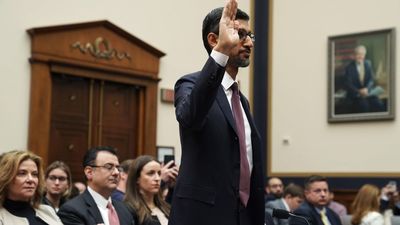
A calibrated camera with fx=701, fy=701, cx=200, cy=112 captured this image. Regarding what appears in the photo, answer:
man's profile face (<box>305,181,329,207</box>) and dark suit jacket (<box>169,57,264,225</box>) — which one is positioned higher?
dark suit jacket (<box>169,57,264,225</box>)

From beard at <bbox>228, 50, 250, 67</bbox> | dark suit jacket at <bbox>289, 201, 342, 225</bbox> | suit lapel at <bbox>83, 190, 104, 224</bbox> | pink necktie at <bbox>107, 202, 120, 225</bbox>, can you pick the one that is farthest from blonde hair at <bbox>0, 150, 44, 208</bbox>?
dark suit jacket at <bbox>289, 201, 342, 225</bbox>

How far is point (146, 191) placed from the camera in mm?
4793

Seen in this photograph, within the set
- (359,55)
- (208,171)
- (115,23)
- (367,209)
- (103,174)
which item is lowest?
(367,209)

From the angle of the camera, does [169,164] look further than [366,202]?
No

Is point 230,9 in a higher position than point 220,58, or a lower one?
higher

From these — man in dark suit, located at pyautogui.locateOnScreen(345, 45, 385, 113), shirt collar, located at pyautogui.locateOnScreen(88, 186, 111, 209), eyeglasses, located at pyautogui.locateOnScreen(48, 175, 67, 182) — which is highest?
man in dark suit, located at pyautogui.locateOnScreen(345, 45, 385, 113)

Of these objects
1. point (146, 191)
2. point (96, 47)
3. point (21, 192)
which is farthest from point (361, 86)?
point (21, 192)

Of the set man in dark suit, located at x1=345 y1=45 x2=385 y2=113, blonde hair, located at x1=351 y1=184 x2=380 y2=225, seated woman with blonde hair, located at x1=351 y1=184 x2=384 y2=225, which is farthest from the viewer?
man in dark suit, located at x1=345 y1=45 x2=385 y2=113

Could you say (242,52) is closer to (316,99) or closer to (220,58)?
(220,58)

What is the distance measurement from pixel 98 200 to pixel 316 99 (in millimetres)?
6268

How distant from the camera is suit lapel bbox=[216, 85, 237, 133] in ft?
6.88

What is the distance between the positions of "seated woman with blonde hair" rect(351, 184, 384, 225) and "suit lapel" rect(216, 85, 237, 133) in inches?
187

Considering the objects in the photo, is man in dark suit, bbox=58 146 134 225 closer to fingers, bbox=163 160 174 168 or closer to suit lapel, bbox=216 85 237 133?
fingers, bbox=163 160 174 168

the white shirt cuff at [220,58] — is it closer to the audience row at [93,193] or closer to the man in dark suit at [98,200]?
the audience row at [93,193]
